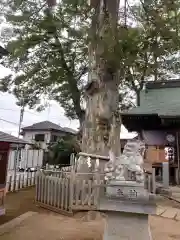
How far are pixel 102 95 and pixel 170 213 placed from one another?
14.8 ft

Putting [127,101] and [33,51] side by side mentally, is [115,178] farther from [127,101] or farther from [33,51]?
[127,101]

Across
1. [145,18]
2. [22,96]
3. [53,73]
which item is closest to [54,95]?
[22,96]

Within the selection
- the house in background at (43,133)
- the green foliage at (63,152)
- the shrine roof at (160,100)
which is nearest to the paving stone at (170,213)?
the shrine roof at (160,100)

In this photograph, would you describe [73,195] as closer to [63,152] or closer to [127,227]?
[127,227]

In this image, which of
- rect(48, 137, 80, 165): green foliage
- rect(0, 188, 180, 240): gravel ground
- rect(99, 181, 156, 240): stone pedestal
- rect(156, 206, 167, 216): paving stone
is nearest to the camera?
rect(99, 181, 156, 240): stone pedestal

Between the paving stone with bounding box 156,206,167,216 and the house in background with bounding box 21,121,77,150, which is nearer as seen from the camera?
the paving stone with bounding box 156,206,167,216

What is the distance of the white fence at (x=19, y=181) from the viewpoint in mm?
10758

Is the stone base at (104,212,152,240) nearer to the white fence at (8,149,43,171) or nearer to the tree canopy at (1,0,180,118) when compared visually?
the tree canopy at (1,0,180,118)

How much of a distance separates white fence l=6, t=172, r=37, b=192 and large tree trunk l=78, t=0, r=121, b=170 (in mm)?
3620

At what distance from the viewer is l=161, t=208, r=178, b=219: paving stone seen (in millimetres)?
7245

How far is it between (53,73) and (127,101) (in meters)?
7.67

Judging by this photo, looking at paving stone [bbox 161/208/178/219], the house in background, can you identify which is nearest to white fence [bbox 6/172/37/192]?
paving stone [bbox 161/208/178/219]

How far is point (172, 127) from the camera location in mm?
13805

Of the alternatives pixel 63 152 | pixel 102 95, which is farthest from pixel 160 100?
pixel 63 152
